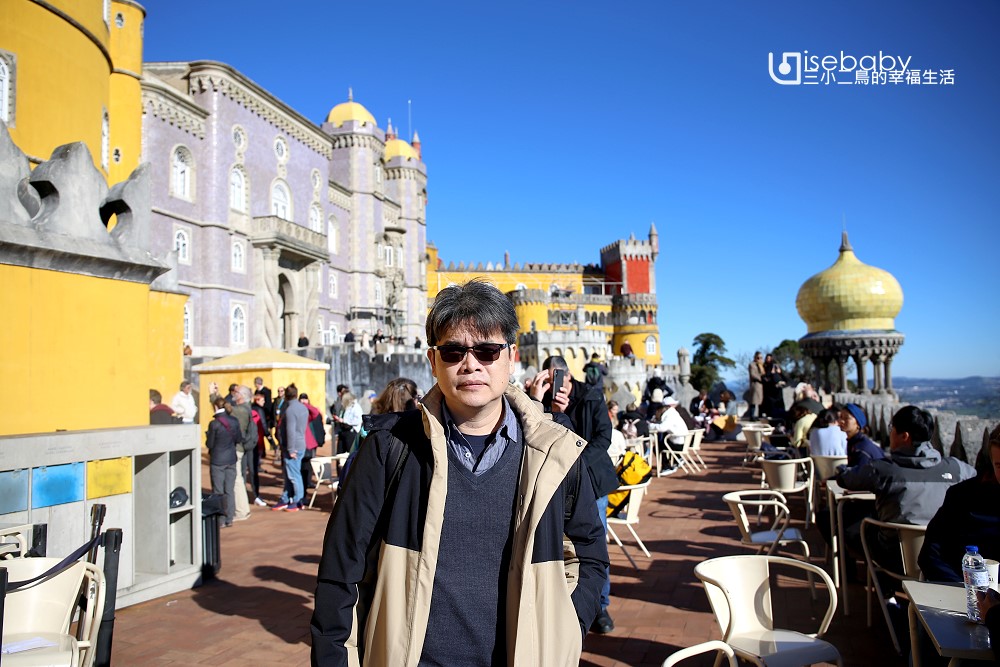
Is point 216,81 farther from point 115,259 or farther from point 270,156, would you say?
point 115,259

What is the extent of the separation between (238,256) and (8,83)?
18.5 metres

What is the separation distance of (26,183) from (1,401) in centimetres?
156

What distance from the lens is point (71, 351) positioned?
5.19m

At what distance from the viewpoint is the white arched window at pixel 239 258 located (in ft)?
86.8

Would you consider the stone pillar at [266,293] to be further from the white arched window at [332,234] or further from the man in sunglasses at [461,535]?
the man in sunglasses at [461,535]

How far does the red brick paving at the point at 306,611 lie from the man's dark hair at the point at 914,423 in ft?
3.88

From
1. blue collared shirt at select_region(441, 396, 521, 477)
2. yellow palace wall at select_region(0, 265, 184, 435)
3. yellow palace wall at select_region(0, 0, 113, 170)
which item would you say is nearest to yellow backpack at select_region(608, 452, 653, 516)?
yellow palace wall at select_region(0, 265, 184, 435)

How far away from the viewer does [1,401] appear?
4805 millimetres

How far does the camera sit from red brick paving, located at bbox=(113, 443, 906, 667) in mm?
4043

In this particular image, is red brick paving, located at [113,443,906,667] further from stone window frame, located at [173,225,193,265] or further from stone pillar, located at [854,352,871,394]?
stone pillar, located at [854,352,871,394]

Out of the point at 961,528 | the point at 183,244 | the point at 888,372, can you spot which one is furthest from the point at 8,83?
the point at 888,372

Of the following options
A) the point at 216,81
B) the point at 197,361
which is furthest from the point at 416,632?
the point at 216,81

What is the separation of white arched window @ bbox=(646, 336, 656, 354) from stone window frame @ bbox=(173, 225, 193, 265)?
1565 inches

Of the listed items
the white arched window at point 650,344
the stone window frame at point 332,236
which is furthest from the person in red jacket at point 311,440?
the white arched window at point 650,344
